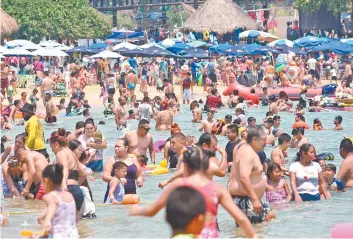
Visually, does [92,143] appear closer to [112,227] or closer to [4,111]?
[112,227]

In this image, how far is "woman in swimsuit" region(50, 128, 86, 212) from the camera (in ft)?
38.9

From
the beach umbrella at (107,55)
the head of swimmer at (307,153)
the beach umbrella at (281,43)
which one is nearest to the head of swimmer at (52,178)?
the head of swimmer at (307,153)

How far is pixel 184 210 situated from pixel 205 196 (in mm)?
1754

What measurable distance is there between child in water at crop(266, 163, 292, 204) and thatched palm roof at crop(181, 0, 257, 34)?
156 feet

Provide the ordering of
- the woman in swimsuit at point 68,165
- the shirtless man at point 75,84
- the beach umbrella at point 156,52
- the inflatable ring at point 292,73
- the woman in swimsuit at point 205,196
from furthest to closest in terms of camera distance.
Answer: the beach umbrella at point 156,52 < the inflatable ring at point 292,73 < the shirtless man at point 75,84 < the woman in swimsuit at point 68,165 < the woman in swimsuit at point 205,196

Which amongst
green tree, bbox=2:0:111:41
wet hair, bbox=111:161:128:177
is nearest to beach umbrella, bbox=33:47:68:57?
green tree, bbox=2:0:111:41

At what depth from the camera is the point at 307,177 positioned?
13.9 m

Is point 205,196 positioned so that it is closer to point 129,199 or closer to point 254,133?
point 254,133

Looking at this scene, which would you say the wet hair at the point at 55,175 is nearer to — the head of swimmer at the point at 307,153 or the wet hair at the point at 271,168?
the head of swimmer at the point at 307,153

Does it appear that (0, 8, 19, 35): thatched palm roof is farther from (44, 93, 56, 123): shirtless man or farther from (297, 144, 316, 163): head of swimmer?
(297, 144, 316, 163): head of swimmer

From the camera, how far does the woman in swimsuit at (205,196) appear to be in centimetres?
743

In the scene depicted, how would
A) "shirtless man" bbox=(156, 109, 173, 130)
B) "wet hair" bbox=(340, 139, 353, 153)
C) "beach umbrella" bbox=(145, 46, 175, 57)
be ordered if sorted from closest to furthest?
1. "wet hair" bbox=(340, 139, 353, 153)
2. "shirtless man" bbox=(156, 109, 173, 130)
3. "beach umbrella" bbox=(145, 46, 175, 57)

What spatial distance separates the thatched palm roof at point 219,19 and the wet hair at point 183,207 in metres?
55.9

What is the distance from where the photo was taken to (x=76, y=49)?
1891 inches
